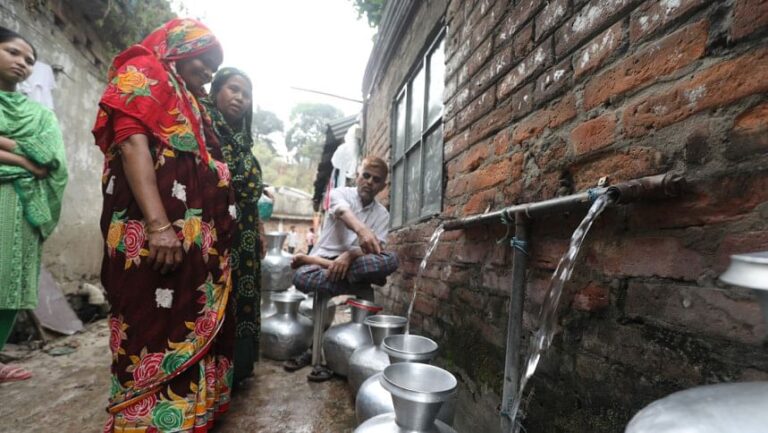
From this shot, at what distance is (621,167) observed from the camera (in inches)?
38.5

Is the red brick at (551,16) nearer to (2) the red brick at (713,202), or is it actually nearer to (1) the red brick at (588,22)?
(1) the red brick at (588,22)

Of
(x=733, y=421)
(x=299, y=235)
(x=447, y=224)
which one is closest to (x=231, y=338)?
(x=447, y=224)

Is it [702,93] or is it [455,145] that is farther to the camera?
[455,145]

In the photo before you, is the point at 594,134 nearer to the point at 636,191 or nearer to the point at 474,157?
the point at 636,191

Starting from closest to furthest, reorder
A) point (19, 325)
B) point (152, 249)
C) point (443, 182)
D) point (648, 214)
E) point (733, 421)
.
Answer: point (733, 421) → point (648, 214) → point (152, 249) → point (443, 182) → point (19, 325)

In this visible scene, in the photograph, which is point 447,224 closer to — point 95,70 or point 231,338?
point 231,338

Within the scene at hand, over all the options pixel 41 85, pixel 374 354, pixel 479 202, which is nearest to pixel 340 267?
pixel 374 354

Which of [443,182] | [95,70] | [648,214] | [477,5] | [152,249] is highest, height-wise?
[95,70]

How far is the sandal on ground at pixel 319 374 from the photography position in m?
2.47

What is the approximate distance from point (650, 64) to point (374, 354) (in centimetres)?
162

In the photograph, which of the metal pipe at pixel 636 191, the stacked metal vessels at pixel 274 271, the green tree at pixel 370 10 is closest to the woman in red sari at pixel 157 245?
the metal pipe at pixel 636 191

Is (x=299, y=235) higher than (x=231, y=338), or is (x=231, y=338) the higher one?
(x=299, y=235)

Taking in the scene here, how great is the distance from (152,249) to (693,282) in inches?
65.5

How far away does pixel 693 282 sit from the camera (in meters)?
0.79
